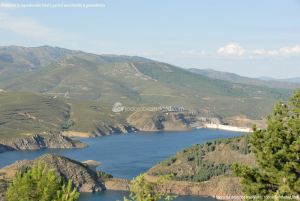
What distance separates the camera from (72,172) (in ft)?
518

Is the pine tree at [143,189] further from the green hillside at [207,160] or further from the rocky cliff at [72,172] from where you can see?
the green hillside at [207,160]

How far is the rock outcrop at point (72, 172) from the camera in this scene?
153625mm

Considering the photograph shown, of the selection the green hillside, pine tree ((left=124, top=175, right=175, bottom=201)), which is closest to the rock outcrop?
the green hillside

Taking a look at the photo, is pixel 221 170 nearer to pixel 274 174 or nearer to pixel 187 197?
pixel 187 197

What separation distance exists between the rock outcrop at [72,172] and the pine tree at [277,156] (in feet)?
383

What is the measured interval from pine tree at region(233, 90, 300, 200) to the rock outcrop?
11664 cm

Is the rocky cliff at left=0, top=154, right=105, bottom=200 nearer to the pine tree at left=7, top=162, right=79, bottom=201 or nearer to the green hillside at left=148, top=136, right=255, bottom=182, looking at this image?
the green hillside at left=148, top=136, right=255, bottom=182

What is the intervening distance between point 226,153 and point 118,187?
42.4m

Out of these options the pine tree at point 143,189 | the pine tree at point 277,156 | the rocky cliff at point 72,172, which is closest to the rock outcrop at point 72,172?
the rocky cliff at point 72,172

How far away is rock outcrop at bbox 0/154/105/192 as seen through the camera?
154m

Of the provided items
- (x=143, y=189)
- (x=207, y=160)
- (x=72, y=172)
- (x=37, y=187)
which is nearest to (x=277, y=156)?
(x=143, y=189)

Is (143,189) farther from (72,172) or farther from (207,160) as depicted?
(207,160)

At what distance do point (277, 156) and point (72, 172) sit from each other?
125 metres

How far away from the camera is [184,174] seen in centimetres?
16575
